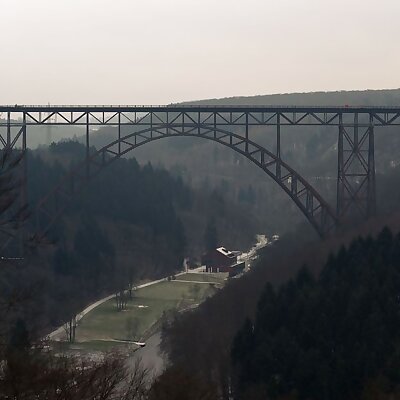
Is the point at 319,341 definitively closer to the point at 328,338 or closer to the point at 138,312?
the point at 328,338

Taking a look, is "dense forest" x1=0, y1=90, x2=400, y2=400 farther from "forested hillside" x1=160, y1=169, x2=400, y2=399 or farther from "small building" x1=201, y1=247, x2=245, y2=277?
"small building" x1=201, y1=247, x2=245, y2=277

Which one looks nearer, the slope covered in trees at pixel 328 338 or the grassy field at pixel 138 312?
the slope covered in trees at pixel 328 338

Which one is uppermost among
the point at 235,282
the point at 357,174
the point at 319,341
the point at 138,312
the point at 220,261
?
the point at 357,174

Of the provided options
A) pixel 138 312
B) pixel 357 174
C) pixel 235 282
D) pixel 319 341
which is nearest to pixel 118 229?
pixel 138 312

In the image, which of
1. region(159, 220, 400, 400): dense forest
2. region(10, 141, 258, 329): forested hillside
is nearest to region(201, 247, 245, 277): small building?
region(10, 141, 258, 329): forested hillside

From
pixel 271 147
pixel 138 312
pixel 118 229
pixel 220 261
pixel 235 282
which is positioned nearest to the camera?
pixel 235 282

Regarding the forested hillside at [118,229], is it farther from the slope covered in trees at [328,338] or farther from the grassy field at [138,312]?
the slope covered in trees at [328,338]

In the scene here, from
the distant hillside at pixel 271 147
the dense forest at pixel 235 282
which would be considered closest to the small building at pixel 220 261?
the dense forest at pixel 235 282

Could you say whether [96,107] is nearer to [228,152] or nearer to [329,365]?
[329,365]
